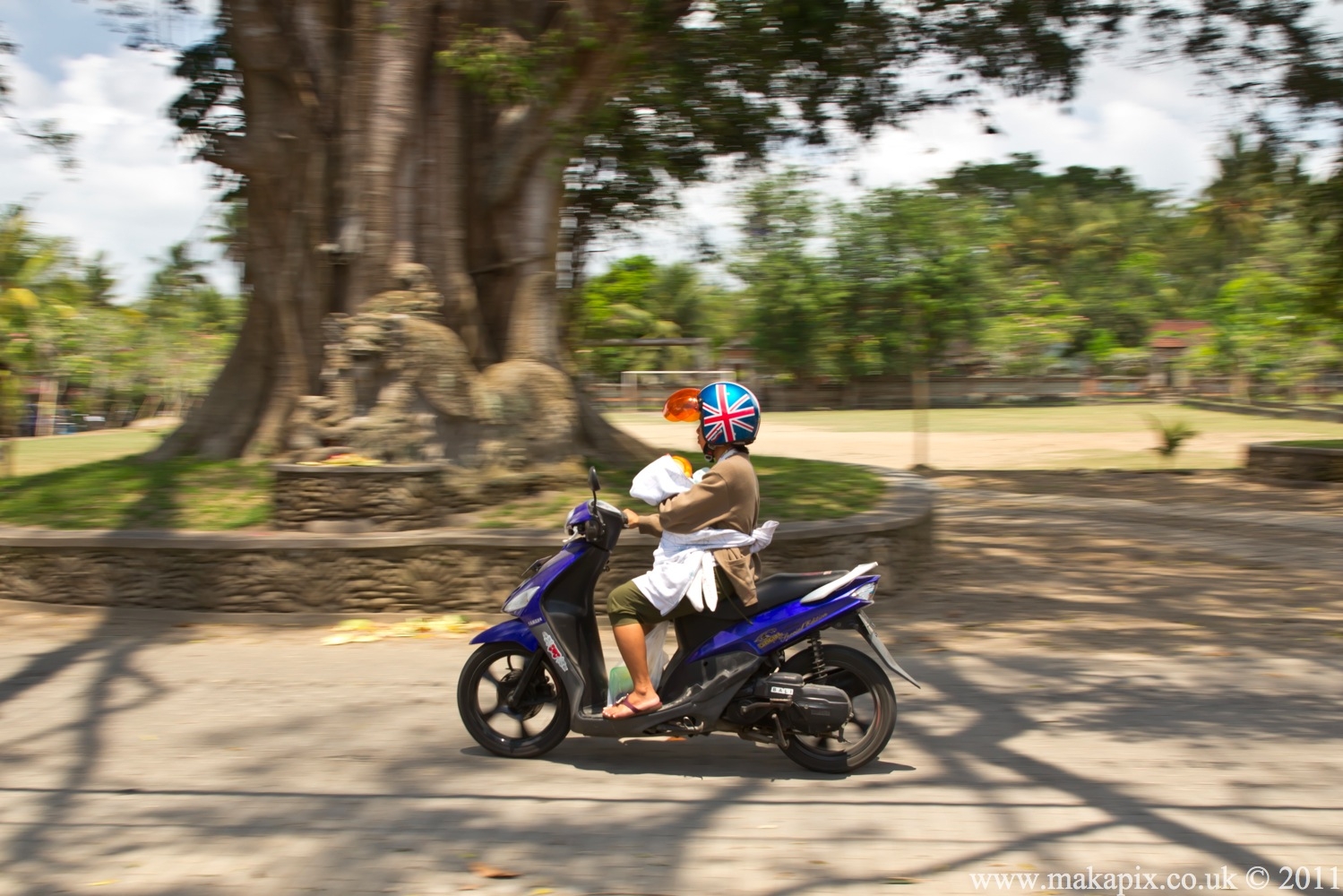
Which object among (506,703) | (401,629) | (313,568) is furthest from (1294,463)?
(506,703)

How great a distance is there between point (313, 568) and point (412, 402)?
1.95 m

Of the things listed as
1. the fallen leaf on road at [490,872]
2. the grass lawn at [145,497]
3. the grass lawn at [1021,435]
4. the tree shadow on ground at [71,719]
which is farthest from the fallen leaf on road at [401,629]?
the grass lawn at [1021,435]

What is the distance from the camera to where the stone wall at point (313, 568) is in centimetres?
848

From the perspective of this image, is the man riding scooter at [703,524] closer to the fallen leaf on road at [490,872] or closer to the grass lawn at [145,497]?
the fallen leaf on road at [490,872]

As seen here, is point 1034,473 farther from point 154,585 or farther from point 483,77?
point 154,585

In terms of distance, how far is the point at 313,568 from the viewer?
848 centimetres

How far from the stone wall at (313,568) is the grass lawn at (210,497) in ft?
1.44

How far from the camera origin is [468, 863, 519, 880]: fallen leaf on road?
13.0 ft

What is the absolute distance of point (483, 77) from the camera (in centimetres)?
1008

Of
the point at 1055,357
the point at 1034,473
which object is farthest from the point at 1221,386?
the point at 1034,473

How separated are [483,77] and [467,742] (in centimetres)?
645

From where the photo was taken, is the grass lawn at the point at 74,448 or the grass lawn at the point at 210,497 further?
the grass lawn at the point at 74,448

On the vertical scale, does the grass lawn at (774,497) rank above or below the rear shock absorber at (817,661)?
above

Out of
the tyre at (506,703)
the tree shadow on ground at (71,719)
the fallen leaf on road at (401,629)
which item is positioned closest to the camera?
the tree shadow on ground at (71,719)
